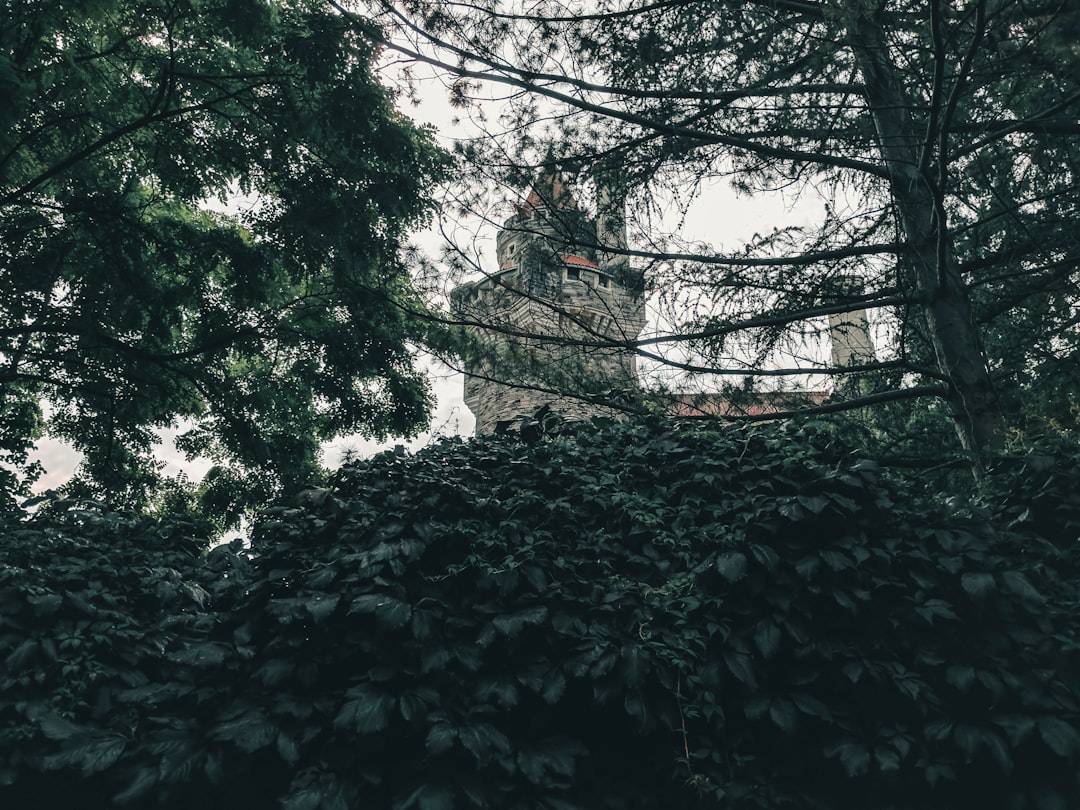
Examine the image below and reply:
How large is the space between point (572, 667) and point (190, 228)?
8.44m

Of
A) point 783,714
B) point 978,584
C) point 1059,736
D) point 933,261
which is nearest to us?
point 1059,736

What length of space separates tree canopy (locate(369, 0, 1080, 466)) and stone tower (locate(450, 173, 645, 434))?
0.19 meters

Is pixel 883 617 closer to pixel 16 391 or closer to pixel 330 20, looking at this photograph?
pixel 330 20

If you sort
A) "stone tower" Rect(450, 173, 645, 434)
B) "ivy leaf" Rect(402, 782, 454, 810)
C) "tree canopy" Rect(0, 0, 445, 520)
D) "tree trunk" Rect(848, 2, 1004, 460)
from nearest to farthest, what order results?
"ivy leaf" Rect(402, 782, 454, 810)
"tree trunk" Rect(848, 2, 1004, 460)
"stone tower" Rect(450, 173, 645, 434)
"tree canopy" Rect(0, 0, 445, 520)

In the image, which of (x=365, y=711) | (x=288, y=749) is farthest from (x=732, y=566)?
(x=288, y=749)

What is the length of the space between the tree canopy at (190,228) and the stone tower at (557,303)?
979 millimetres

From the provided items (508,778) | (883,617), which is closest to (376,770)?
(508,778)

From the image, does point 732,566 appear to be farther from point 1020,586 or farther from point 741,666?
point 1020,586

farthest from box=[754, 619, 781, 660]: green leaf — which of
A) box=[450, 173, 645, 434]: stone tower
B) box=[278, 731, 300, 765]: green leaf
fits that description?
box=[450, 173, 645, 434]: stone tower

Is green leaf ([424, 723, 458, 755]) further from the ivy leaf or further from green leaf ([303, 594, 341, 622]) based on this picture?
green leaf ([303, 594, 341, 622])

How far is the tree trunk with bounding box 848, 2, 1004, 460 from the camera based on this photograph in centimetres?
492

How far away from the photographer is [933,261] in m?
5.44

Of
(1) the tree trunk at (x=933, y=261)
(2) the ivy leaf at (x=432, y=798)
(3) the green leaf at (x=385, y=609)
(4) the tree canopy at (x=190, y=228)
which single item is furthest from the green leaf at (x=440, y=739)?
(4) the tree canopy at (x=190, y=228)

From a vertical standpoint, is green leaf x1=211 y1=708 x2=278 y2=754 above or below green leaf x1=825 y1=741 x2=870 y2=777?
above
